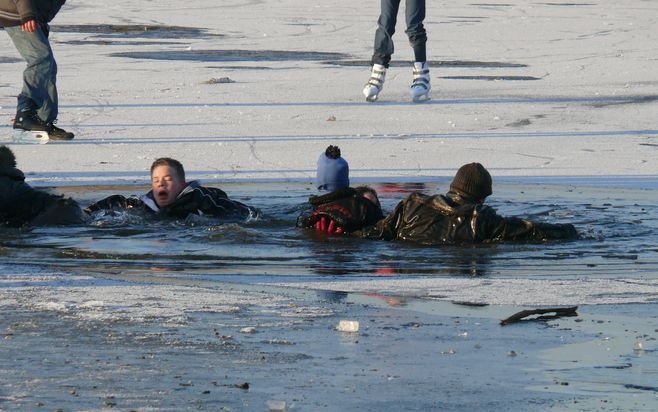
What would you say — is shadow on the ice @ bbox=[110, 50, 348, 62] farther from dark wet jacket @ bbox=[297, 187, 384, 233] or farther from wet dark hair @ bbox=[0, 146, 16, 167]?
dark wet jacket @ bbox=[297, 187, 384, 233]

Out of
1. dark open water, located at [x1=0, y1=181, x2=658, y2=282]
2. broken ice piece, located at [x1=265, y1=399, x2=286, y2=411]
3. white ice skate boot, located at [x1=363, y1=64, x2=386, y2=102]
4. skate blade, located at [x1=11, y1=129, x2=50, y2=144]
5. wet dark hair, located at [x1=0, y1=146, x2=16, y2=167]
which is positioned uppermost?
white ice skate boot, located at [x1=363, y1=64, x2=386, y2=102]

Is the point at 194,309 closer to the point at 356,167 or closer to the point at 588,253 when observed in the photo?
the point at 588,253

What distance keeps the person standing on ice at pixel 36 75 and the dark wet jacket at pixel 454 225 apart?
531 cm

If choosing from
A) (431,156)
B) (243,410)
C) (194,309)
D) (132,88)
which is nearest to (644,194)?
(431,156)

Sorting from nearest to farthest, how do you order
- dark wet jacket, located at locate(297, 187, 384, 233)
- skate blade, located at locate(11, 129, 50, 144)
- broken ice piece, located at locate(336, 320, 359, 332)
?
broken ice piece, located at locate(336, 320, 359, 332)
dark wet jacket, located at locate(297, 187, 384, 233)
skate blade, located at locate(11, 129, 50, 144)

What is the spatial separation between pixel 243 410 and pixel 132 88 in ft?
42.6

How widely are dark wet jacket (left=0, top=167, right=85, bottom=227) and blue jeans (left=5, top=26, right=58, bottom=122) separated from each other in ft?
13.4

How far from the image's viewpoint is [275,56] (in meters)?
22.5

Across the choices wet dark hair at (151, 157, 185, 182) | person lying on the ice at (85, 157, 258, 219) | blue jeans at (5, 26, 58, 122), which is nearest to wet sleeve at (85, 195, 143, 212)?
person lying on the ice at (85, 157, 258, 219)

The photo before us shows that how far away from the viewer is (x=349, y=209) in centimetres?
992

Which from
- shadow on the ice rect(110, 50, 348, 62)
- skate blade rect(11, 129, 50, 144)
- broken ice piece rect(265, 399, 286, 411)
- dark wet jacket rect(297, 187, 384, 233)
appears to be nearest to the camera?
broken ice piece rect(265, 399, 286, 411)

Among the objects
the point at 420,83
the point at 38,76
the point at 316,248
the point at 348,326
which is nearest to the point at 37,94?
the point at 38,76

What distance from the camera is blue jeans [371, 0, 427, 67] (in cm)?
1689

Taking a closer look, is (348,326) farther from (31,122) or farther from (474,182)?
(31,122)
